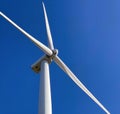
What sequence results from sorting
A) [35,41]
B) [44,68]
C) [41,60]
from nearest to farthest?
[44,68]
[35,41]
[41,60]

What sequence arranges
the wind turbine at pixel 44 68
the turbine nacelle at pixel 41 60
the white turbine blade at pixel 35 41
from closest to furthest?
the wind turbine at pixel 44 68, the white turbine blade at pixel 35 41, the turbine nacelle at pixel 41 60

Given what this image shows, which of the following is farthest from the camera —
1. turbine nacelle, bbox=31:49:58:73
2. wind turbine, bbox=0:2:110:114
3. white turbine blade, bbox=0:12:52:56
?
turbine nacelle, bbox=31:49:58:73

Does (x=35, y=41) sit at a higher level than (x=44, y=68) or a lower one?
higher

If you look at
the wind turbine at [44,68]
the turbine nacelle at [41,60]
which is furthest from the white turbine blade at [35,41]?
the turbine nacelle at [41,60]

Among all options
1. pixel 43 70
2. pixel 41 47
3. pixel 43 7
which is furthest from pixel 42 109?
pixel 43 7

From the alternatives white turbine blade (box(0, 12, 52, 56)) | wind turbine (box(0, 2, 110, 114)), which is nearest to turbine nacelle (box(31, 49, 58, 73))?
wind turbine (box(0, 2, 110, 114))

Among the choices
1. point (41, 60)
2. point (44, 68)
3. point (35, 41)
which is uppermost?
point (35, 41)

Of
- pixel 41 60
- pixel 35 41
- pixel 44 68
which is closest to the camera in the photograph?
pixel 44 68

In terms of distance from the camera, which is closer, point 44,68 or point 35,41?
point 44,68

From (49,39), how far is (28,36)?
12.9 ft

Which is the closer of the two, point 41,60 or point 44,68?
point 44,68

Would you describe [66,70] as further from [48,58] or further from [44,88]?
[44,88]

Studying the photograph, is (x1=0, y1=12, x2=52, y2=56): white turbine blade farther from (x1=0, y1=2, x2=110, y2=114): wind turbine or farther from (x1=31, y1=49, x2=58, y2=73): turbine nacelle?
(x1=31, y1=49, x2=58, y2=73): turbine nacelle

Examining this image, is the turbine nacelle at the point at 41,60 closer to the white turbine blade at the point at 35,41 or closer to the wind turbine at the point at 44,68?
the wind turbine at the point at 44,68
